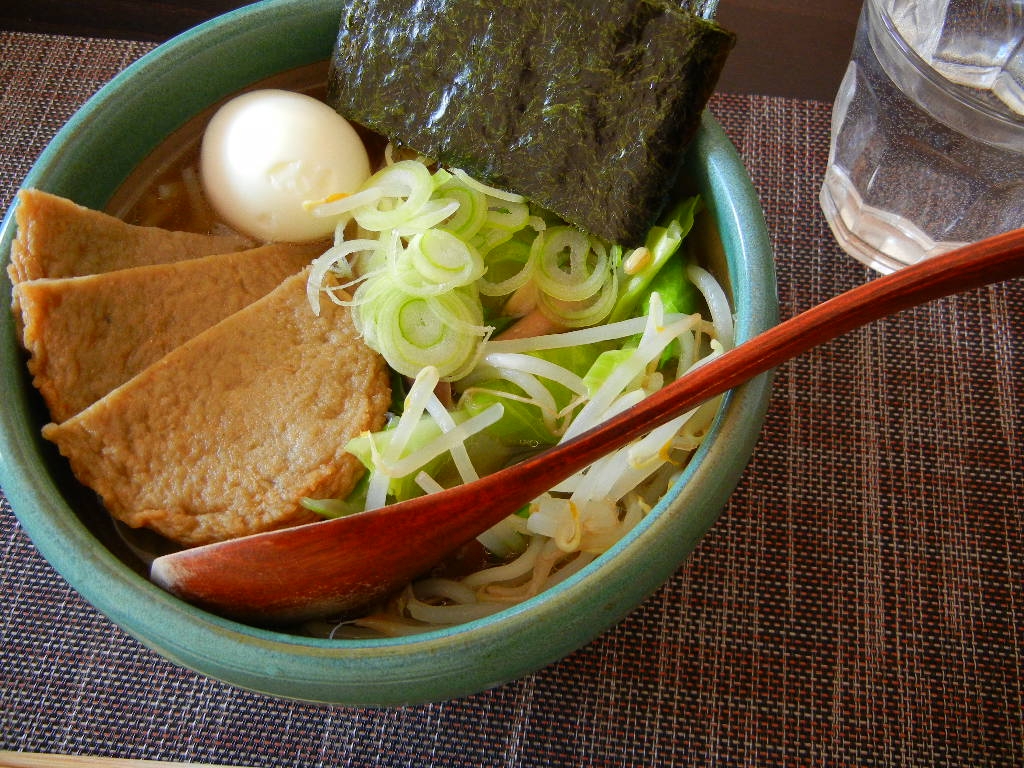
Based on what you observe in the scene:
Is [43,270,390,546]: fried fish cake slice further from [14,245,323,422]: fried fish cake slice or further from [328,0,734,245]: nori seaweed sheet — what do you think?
[328,0,734,245]: nori seaweed sheet

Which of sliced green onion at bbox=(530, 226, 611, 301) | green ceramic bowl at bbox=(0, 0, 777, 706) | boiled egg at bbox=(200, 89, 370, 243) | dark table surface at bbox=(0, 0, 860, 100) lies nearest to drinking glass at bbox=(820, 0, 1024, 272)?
dark table surface at bbox=(0, 0, 860, 100)

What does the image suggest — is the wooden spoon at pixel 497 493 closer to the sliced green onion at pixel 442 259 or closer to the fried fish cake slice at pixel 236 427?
the fried fish cake slice at pixel 236 427

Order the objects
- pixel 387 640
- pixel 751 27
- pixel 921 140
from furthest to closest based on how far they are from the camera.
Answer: pixel 751 27, pixel 921 140, pixel 387 640

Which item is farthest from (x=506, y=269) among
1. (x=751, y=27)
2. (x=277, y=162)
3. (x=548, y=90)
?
(x=751, y=27)

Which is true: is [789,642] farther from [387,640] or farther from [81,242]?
[81,242]

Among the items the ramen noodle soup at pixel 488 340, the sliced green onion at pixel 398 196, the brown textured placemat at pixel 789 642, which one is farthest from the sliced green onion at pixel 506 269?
the brown textured placemat at pixel 789 642

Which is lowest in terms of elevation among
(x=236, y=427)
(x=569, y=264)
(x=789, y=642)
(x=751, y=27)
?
(x=789, y=642)

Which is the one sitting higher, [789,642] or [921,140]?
[921,140]
